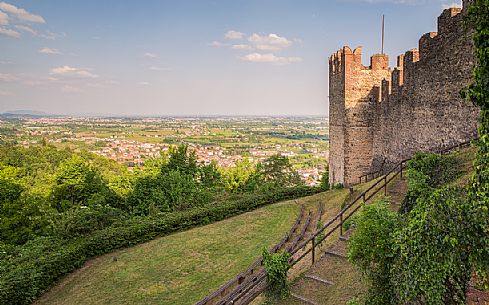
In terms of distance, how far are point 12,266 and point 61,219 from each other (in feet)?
17.8

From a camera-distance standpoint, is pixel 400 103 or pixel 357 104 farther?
pixel 357 104

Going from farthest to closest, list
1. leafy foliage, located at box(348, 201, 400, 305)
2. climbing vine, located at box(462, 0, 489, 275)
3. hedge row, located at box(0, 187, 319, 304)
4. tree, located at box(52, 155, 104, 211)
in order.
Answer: tree, located at box(52, 155, 104, 211)
hedge row, located at box(0, 187, 319, 304)
leafy foliage, located at box(348, 201, 400, 305)
climbing vine, located at box(462, 0, 489, 275)

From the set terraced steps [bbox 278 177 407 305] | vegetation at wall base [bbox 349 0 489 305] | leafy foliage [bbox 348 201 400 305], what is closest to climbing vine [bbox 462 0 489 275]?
vegetation at wall base [bbox 349 0 489 305]

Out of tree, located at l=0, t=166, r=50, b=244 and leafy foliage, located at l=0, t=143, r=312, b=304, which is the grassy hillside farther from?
tree, located at l=0, t=166, r=50, b=244

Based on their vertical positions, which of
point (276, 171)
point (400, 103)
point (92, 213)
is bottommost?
point (276, 171)

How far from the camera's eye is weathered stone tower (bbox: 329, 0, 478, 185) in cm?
1186

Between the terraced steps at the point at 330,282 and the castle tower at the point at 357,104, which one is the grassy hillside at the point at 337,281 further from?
the castle tower at the point at 357,104

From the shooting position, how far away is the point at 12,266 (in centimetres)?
1258

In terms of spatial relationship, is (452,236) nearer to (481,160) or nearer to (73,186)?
(481,160)

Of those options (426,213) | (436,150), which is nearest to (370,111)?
(436,150)

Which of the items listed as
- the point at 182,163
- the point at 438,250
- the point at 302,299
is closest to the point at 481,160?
the point at 438,250

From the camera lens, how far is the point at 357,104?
64.6 ft

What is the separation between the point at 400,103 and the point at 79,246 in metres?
16.1

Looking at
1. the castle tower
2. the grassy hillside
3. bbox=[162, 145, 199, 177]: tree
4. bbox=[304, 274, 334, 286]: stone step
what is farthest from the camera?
bbox=[162, 145, 199, 177]: tree
